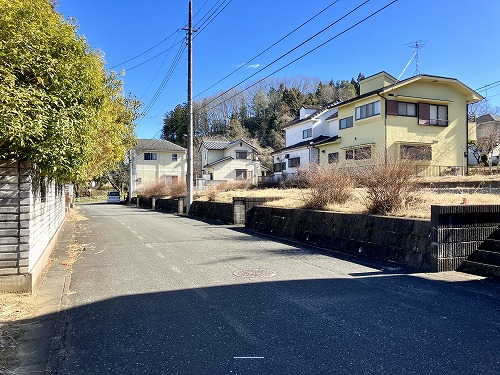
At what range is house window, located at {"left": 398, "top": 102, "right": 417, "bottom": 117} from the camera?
29.2 meters

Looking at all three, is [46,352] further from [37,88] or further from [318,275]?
[318,275]

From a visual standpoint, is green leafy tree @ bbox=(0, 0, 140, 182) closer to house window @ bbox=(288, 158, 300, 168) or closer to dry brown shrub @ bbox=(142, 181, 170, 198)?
dry brown shrub @ bbox=(142, 181, 170, 198)

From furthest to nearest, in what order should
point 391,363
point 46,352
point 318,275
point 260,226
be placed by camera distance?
1. point 260,226
2. point 318,275
3. point 46,352
4. point 391,363

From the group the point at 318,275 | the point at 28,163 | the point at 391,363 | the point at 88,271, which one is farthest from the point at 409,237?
the point at 28,163

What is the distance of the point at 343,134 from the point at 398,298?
95.8 feet

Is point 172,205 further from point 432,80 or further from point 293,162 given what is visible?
point 432,80

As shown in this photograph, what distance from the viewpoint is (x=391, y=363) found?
11.2 feet

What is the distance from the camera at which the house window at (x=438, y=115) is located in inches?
1200

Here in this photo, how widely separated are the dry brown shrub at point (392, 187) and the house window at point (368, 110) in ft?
69.5

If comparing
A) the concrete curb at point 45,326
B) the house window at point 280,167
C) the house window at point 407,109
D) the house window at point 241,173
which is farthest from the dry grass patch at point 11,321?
the house window at point 241,173

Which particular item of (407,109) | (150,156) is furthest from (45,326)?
(150,156)

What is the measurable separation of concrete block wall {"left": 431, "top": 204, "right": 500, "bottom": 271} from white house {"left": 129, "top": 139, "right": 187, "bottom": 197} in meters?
49.9

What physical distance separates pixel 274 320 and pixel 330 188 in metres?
7.87

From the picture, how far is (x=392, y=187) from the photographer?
926 cm
